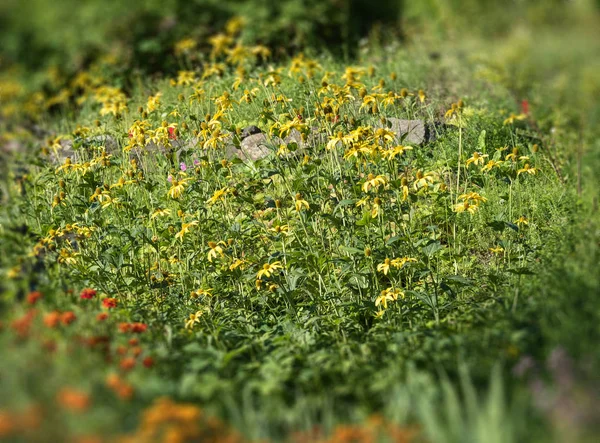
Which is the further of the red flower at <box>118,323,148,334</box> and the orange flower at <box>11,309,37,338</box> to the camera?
the red flower at <box>118,323,148,334</box>

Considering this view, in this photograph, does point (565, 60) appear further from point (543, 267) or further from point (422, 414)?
point (422, 414)

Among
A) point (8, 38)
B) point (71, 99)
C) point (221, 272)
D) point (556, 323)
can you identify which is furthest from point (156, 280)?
point (8, 38)

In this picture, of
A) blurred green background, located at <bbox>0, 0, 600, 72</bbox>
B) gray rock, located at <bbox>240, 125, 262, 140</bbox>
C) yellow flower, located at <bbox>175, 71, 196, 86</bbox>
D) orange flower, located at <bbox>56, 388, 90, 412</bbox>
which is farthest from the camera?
blurred green background, located at <bbox>0, 0, 600, 72</bbox>

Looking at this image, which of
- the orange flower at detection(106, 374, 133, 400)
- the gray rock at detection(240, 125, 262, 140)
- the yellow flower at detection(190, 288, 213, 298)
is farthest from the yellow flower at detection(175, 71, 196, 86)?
the orange flower at detection(106, 374, 133, 400)

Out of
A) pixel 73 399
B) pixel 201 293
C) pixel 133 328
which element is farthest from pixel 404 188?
pixel 73 399

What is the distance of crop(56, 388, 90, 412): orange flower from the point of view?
1.65 m

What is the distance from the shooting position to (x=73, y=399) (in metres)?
1.65

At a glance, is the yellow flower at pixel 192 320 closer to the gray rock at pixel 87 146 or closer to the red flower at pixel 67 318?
the red flower at pixel 67 318

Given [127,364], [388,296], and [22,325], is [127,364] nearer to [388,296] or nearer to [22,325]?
[22,325]

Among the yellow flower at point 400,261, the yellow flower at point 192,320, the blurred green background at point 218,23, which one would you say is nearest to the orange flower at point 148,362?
the yellow flower at point 192,320

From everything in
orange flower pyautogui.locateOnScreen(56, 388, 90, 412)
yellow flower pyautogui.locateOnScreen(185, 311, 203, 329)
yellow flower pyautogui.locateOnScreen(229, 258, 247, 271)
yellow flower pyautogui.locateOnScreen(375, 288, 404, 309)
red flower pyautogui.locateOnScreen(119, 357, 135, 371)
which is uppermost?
orange flower pyautogui.locateOnScreen(56, 388, 90, 412)

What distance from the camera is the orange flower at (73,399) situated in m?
1.65

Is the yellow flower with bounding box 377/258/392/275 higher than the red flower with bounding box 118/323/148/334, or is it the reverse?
the red flower with bounding box 118/323/148/334

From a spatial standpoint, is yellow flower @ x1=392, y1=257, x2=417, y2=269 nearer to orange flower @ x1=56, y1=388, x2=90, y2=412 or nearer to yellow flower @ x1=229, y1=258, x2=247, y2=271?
yellow flower @ x1=229, y1=258, x2=247, y2=271
